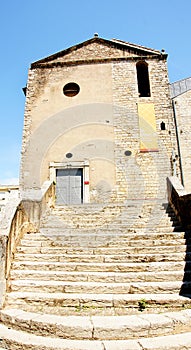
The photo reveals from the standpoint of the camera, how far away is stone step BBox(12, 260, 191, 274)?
3.84m

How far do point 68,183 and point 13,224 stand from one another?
266 inches

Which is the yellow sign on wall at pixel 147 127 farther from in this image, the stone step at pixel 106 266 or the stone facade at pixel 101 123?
the stone step at pixel 106 266

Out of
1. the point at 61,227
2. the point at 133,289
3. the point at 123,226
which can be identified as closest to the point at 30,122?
the point at 61,227

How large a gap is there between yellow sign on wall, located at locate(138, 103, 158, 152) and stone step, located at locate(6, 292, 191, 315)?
847 cm

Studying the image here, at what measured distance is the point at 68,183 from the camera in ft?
36.8

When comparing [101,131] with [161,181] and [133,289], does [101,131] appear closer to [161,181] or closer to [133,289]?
[161,181]

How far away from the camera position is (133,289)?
3492mm

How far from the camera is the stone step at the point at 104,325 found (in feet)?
8.79

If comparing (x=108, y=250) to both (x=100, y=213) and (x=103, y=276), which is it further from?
(x=100, y=213)

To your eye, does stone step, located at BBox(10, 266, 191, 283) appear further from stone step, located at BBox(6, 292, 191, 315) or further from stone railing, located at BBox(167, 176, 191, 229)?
stone railing, located at BBox(167, 176, 191, 229)

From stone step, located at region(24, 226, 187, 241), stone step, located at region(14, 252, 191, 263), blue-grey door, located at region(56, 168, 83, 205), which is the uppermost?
blue-grey door, located at region(56, 168, 83, 205)

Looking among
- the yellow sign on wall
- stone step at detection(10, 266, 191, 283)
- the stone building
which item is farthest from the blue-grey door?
stone step at detection(10, 266, 191, 283)

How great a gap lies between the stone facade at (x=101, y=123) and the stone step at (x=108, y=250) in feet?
19.9

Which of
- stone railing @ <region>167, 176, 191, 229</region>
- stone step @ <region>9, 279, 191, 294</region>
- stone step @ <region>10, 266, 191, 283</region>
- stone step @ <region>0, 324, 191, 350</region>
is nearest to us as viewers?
stone step @ <region>0, 324, 191, 350</region>
